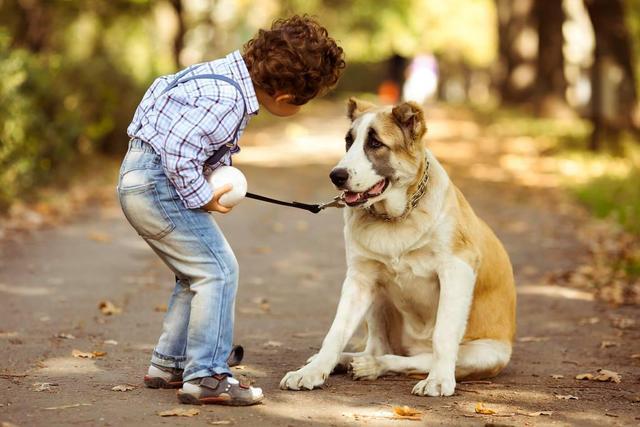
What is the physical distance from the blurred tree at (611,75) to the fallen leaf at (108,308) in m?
13.3

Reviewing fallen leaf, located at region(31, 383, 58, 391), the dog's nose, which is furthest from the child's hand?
fallen leaf, located at region(31, 383, 58, 391)

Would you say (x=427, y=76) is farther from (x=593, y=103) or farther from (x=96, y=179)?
(x=96, y=179)

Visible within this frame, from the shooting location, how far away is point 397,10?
44.2m

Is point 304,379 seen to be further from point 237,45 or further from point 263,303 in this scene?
point 237,45

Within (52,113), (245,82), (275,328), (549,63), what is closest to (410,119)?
(245,82)

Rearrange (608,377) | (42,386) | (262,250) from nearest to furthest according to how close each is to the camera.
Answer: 1. (42,386)
2. (608,377)
3. (262,250)

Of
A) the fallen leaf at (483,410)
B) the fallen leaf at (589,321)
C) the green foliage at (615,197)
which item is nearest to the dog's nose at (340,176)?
the fallen leaf at (483,410)

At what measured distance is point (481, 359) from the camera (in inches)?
230

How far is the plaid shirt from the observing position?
15.7ft

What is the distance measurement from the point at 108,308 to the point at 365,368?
268 cm

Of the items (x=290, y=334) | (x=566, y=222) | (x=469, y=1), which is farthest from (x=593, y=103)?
(x=469, y=1)

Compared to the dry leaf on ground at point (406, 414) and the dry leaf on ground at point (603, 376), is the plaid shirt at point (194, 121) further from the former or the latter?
the dry leaf on ground at point (603, 376)

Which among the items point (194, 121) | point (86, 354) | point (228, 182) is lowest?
point (86, 354)

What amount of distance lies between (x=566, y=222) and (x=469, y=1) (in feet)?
138
